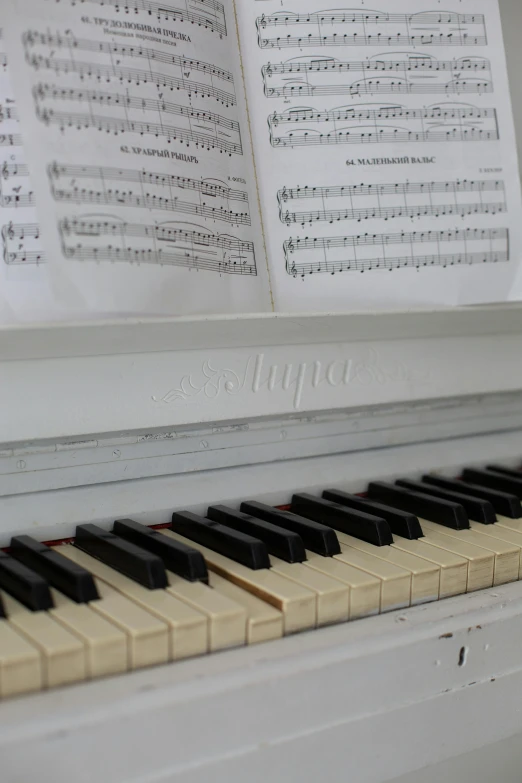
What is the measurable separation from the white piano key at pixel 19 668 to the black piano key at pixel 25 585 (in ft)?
0.28

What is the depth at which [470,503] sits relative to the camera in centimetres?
128

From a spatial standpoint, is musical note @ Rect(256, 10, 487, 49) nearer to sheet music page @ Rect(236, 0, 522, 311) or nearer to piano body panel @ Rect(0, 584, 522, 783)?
sheet music page @ Rect(236, 0, 522, 311)

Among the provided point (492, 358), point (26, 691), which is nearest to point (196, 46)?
point (492, 358)

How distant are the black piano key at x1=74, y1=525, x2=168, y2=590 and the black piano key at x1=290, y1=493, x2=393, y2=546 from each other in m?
0.33

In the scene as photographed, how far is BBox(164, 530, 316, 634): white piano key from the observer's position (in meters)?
0.93

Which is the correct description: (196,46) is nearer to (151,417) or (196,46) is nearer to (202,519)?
(151,417)

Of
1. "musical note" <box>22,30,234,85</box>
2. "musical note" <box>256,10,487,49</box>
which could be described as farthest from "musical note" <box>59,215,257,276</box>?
"musical note" <box>256,10,487,49</box>

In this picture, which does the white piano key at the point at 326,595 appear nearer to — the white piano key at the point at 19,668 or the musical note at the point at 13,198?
the white piano key at the point at 19,668

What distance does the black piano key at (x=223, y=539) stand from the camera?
3.39 feet

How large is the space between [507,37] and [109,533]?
1216 mm

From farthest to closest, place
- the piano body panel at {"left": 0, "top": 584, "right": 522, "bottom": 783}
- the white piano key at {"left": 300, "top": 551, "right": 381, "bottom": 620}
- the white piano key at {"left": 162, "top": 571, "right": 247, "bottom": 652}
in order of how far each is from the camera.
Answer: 1. the white piano key at {"left": 300, "top": 551, "right": 381, "bottom": 620}
2. the white piano key at {"left": 162, "top": 571, "right": 247, "bottom": 652}
3. the piano body panel at {"left": 0, "top": 584, "right": 522, "bottom": 783}

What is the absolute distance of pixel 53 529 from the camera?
110cm

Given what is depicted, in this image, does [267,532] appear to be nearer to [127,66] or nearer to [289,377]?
[289,377]

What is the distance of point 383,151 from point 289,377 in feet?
1.34
